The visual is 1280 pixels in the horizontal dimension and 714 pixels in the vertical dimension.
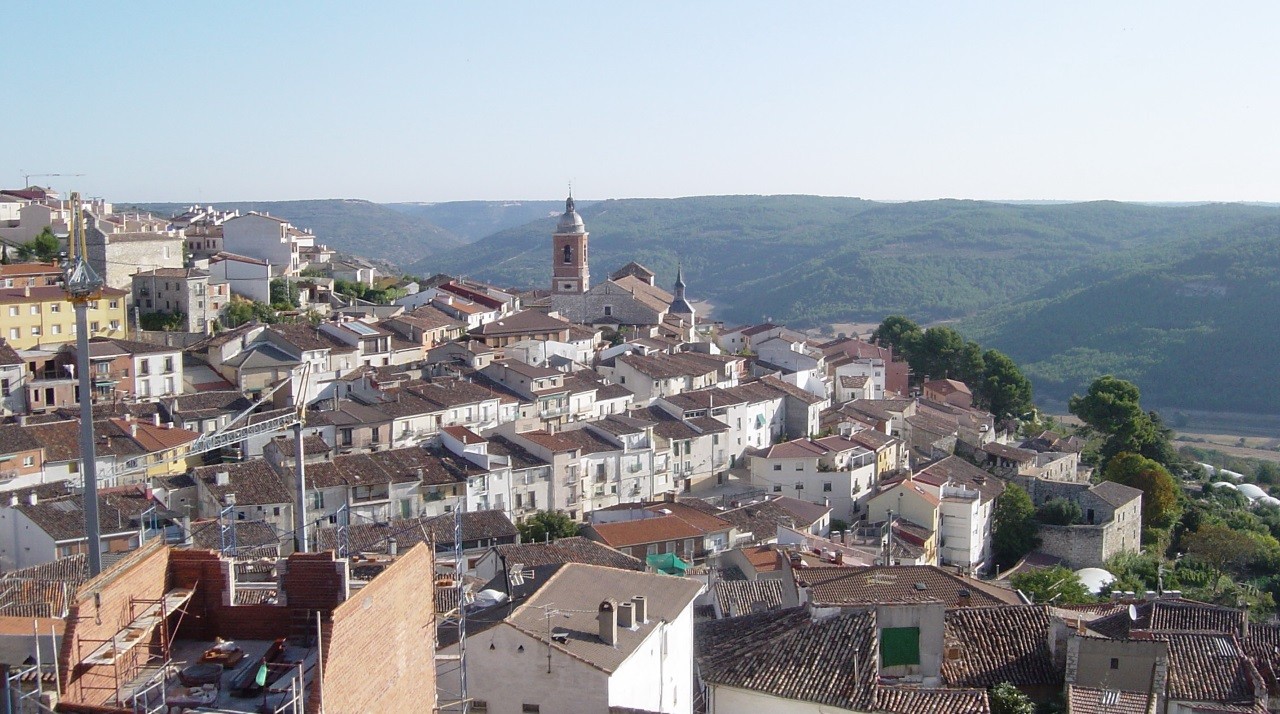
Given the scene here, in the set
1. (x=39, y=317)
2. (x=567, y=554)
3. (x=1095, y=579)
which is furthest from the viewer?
(x=39, y=317)

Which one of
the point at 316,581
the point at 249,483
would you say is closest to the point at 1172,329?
the point at 249,483

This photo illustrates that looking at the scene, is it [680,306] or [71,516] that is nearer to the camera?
[71,516]

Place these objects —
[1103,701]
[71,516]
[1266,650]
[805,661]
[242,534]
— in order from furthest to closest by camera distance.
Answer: [242,534], [71,516], [1266,650], [805,661], [1103,701]

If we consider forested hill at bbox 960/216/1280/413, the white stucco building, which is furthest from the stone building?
forested hill at bbox 960/216/1280/413

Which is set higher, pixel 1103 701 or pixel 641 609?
pixel 641 609

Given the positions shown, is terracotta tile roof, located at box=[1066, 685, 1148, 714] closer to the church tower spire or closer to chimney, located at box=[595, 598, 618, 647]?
chimney, located at box=[595, 598, 618, 647]

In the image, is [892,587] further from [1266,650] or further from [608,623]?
[608,623]

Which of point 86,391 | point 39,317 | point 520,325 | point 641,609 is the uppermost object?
point 86,391

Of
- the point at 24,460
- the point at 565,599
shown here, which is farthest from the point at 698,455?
the point at 565,599
